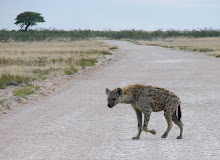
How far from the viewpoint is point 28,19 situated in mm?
107625

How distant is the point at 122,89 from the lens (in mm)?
7434

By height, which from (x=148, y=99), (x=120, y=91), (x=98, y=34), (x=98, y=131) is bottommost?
(x=98, y=34)

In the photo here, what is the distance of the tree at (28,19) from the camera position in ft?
347

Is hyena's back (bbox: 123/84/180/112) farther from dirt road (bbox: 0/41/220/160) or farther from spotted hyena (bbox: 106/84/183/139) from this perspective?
dirt road (bbox: 0/41/220/160)

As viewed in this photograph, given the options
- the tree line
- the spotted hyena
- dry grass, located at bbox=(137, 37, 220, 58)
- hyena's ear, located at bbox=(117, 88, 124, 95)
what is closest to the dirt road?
the spotted hyena

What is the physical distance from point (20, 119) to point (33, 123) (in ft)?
2.39

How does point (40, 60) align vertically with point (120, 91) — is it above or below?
below

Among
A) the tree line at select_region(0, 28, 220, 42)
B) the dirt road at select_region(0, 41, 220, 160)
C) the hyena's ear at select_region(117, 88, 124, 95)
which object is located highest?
the hyena's ear at select_region(117, 88, 124, 95)

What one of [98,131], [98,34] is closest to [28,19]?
[98,34]

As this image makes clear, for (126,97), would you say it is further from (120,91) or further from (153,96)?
(153,96)

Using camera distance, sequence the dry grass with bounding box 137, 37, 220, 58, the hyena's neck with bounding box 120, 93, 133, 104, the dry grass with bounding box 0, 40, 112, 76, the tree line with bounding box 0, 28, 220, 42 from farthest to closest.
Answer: the tree line with bounding box 0, 28, 220, 42 → the dry grass with bounding box 137, 37, 220, 58 → the dry grass with bounding box 0, 40, 112, 76 → the hyena's neck with bounding box 120, 93, 133, 104

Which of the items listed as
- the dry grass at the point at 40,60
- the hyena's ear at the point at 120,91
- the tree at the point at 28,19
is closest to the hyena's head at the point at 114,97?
the hyena's ear at the point at 120,91

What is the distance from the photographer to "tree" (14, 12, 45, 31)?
347ft

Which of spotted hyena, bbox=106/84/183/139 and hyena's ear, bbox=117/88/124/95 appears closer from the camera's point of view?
hyena's ear, bbox=117/88/124/95
